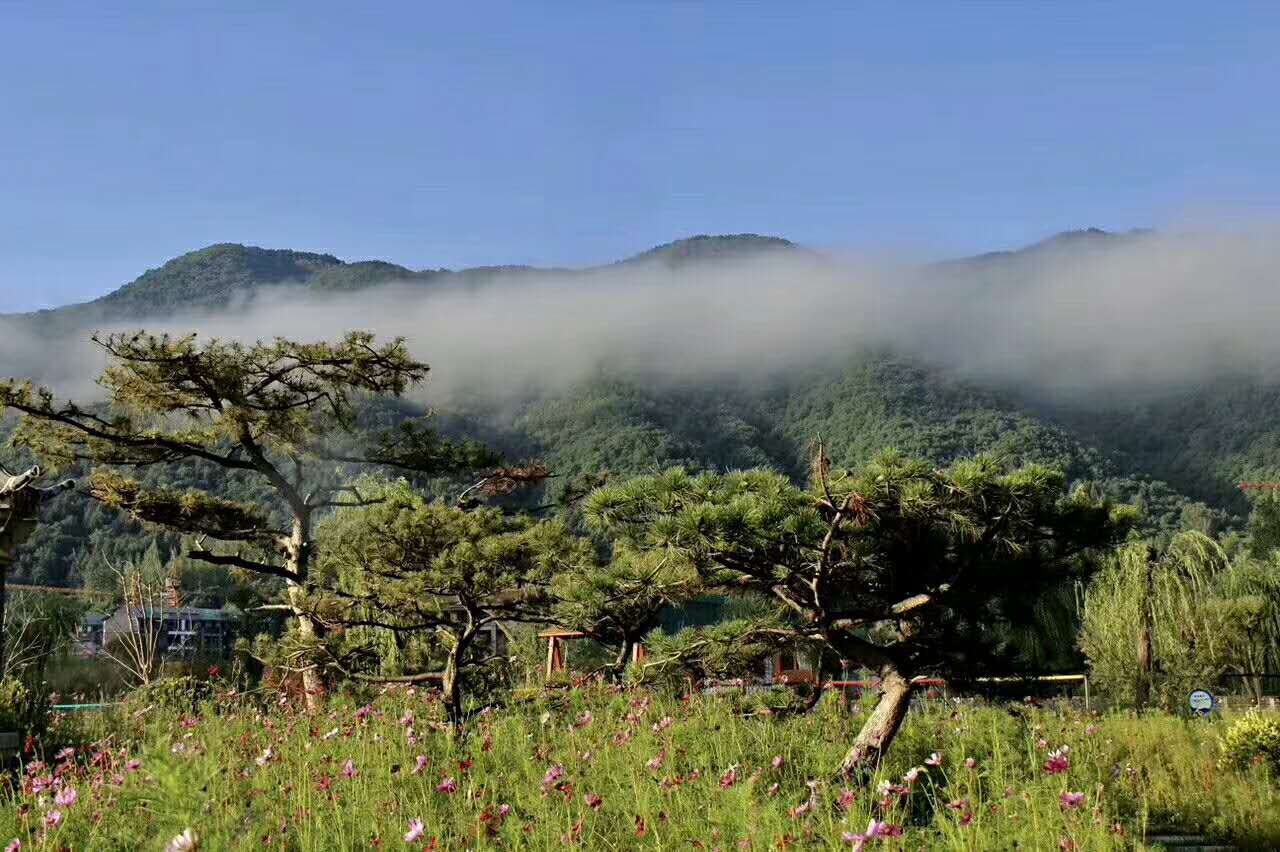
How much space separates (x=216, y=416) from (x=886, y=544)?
38.7 feet

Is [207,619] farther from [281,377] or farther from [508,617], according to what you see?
[508,617]

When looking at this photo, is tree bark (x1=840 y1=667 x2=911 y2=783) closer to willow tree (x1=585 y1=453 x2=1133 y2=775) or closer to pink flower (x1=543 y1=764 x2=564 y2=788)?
willow tree (x1=585 y1=453 x2=1133 y2=775)

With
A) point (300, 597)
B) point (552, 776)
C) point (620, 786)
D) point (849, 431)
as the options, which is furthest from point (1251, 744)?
point (849, 431)

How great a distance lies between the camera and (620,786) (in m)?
5.36

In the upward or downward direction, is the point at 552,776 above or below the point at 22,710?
above

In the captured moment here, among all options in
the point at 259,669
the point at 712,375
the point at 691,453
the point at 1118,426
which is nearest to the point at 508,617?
the point at 259,669

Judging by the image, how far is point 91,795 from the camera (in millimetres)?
4711

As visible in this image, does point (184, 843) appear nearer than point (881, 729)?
Yes

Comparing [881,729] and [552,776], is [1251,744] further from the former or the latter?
[552,776]

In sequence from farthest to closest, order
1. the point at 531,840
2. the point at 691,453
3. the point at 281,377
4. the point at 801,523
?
the point at 691,453 < the point at 281,377 < the point at 801,523 < the point at 531,840

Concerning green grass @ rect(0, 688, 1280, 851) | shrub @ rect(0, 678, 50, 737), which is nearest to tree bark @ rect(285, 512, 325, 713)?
green grass @ rect(0, 688, 1280, 851)

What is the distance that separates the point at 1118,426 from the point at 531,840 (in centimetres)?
8972

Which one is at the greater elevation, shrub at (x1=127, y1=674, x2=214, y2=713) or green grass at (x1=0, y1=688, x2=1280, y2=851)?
green grass at (x1=0, y1=688, x2=1280, y2=851)

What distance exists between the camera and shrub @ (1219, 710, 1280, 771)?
8859mm
